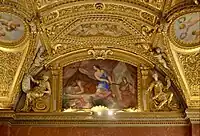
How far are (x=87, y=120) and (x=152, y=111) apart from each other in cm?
155

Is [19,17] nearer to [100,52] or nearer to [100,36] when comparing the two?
[100,36]

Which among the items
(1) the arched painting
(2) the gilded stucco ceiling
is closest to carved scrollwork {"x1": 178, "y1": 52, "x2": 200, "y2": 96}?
(2) the gilded stucco ceiling

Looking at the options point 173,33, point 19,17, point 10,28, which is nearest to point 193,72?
point 173,33

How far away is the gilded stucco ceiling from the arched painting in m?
0.22

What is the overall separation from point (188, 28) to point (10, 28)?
157 inches

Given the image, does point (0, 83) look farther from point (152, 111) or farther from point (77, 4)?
point (152, 111)

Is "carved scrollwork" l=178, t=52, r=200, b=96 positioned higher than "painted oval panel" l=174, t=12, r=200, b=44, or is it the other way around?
"painted oval panel" l=174, t=12, r=200, b=44

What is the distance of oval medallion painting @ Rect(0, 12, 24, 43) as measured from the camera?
11445mm

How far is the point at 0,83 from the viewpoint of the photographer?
1238cm

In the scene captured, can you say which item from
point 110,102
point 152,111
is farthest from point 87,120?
point 152,111

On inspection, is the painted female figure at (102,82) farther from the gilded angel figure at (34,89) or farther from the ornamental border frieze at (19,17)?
the ornamental border frieze at (19,17)

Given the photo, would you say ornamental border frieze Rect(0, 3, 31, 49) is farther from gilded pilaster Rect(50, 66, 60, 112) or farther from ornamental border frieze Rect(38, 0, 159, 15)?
gilded pilaster Rect(50, 66, 60, 112)

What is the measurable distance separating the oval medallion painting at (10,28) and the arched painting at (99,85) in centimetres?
156

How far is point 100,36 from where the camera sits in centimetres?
1243
